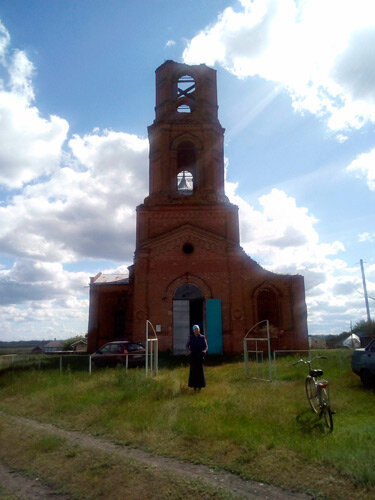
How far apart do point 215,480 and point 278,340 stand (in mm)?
16490

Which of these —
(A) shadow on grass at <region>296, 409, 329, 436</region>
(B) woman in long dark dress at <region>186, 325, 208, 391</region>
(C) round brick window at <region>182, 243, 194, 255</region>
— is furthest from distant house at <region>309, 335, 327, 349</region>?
(A) shadow on grass at <region>296, 409, 329, 436</region>

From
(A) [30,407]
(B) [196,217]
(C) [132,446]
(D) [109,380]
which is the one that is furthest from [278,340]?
(C) [132,446]

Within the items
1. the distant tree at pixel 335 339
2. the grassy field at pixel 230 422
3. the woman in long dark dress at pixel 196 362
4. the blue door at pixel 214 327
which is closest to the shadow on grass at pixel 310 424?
the grassy field at pixel 230 422

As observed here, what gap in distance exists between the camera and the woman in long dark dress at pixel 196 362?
9.98 m

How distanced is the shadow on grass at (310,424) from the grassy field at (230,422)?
0.7 inches

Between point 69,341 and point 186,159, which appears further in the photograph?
point 69,341

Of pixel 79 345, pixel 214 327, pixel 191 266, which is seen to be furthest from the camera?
pixel 79 345

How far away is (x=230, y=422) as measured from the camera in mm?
6695

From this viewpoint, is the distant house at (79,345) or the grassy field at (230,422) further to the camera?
the distant house at (79,345)

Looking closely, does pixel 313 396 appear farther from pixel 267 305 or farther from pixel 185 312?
pixel 267 305

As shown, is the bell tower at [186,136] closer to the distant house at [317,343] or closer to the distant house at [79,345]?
the distant house at [317,343]

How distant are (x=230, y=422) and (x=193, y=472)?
1.98 m

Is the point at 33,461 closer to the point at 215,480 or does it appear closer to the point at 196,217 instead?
the point at 215,480

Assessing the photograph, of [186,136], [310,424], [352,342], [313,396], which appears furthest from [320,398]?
[352,342]
